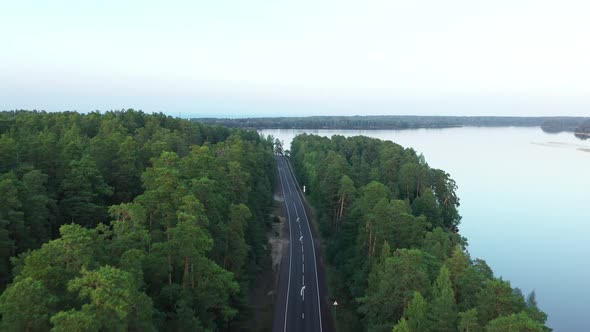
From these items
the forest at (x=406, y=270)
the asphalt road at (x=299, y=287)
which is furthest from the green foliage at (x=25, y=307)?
the asphalt road at (x=299, y=287)

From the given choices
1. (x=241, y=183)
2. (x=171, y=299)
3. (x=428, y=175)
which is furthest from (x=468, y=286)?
(x=428, y=175)

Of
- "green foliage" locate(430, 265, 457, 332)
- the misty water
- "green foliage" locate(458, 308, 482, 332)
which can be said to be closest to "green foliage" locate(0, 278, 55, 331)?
"green foliage" locate(458, 308, 482, 332)

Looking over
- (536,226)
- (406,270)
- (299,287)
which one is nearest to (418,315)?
(406,270)

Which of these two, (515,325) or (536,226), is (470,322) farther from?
(536,226)

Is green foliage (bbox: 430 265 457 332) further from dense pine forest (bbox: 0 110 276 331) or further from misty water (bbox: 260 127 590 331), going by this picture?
misty water (bbox: 260 127 590 331)

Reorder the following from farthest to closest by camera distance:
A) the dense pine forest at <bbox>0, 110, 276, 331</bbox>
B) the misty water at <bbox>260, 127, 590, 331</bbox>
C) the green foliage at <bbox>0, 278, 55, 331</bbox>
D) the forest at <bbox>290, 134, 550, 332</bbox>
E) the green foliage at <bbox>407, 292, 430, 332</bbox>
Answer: the misty water at <bbox>260, 127, 590, 331</bbox>
the green foliage at <bbox>407, 292, 430, 332</bbox>
the forest at <bbox>290, 134, 550, 332</bbox>
the dense pine forest at <bbox>0, 110, 276, 331</bbox>
the green foliage at <bbox>0, 278, 55, 331</bbox>

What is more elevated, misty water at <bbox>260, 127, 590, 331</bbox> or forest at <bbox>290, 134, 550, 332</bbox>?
forest at <bbox>290, 134, 550, 332</bbox>
